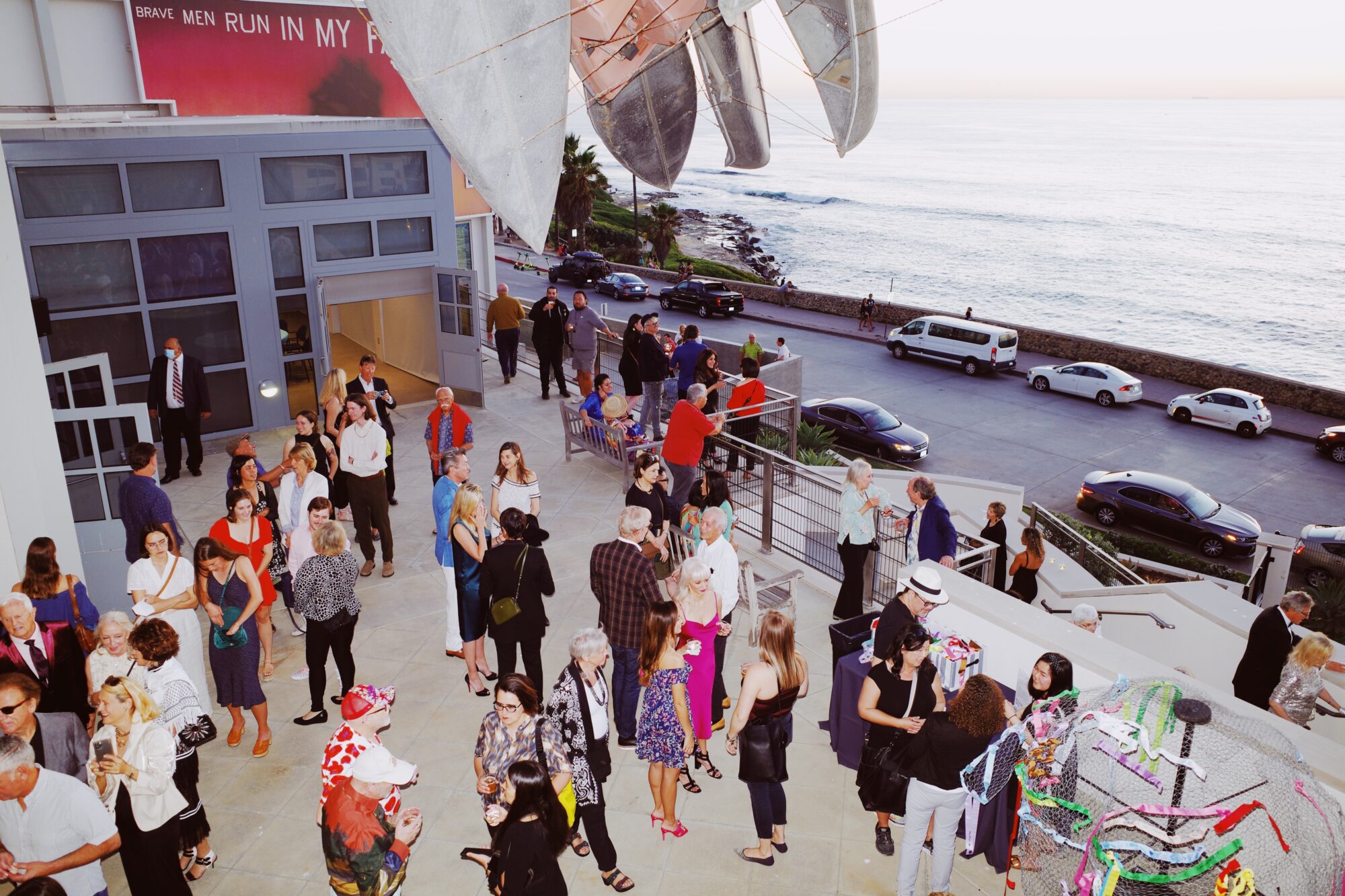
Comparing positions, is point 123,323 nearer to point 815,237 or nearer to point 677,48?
point 677,48

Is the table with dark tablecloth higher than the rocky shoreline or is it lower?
higher

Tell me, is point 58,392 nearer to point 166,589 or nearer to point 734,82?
point 166,589

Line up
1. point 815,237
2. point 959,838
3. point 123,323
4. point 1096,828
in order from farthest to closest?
point 815,237 < point 123,323 < point 959,838 < point 1096,828

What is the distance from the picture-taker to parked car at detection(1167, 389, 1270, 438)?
29.2 m

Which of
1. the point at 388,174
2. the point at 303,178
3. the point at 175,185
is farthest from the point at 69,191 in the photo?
the point at 388,174

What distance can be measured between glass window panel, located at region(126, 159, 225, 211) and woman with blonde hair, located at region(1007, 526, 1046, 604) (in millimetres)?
11178

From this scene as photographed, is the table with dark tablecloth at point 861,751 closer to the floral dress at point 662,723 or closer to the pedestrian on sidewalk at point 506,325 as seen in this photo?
the floral dress at point 662,723

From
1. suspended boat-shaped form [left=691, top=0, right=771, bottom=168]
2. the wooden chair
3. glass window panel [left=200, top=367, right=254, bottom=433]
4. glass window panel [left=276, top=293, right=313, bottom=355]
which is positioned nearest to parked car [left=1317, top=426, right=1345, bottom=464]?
the wooden chair

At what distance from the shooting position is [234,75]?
33.3 meters

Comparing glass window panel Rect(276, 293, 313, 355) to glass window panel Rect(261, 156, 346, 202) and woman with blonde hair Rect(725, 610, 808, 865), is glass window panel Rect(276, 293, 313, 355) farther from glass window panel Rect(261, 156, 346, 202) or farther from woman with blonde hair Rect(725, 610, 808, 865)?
woman with blonde hair Rect(725, 610, 808, 865)

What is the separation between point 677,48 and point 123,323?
12.0m

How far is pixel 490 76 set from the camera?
1.92 meters

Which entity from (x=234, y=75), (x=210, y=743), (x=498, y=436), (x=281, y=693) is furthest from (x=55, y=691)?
(x=234, y=75)

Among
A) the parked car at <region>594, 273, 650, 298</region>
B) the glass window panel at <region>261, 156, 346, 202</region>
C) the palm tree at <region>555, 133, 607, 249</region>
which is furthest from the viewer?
the palm tree at <region>555, 133, 607, 249</region>
